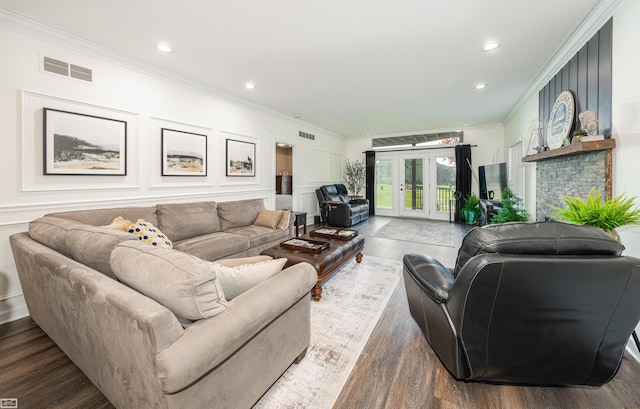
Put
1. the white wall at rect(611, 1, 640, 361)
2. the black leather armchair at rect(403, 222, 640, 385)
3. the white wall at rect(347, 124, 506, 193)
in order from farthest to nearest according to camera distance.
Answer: the white wall at rect(347, 124, 506, 193)
the white wall at rect(611, 1, 640, 361)
the black leather armchair at rect(403, 222, 640, 385)

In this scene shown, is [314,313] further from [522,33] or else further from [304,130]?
[304,130]

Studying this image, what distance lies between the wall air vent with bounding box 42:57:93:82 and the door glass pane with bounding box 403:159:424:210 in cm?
728

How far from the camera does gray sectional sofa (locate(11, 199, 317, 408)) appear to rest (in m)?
0.95

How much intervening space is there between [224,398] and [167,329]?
474 mm

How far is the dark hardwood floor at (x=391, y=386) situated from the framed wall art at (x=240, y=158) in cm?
303

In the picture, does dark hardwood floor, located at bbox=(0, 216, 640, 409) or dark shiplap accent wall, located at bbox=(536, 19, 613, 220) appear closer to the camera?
dark hardwood floor, located at bbox=(0, 216, 640, 409)

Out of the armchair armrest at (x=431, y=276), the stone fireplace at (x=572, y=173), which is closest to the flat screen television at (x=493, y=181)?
the stone fireplace at (x=572, y=173)

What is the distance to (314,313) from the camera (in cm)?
236

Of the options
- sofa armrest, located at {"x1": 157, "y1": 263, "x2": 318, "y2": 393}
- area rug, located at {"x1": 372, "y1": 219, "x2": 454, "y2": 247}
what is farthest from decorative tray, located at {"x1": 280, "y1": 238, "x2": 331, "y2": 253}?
area rug, located at {"x1": 372, "y1": 219, "x2": 454, "y2": 247}

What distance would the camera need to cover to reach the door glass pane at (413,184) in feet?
25.4

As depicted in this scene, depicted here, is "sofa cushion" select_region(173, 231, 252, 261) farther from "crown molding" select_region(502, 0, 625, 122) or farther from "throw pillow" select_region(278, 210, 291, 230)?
"crown molding" select_region(502, 0, 625, 122)

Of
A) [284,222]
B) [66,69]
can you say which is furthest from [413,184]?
[66,69]

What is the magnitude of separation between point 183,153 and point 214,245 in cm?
160

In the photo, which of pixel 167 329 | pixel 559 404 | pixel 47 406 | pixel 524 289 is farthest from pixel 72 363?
pixel 559 404
